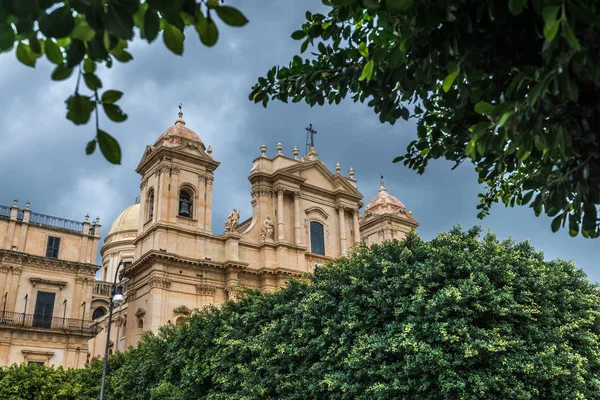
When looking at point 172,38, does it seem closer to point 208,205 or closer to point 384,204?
point 208,205

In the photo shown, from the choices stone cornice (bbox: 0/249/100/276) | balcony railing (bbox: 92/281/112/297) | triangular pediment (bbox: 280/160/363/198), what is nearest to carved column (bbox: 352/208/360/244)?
triangular pediment (bbox: 280/160/363/198)

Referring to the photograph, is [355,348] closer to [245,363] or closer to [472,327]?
[472,327]

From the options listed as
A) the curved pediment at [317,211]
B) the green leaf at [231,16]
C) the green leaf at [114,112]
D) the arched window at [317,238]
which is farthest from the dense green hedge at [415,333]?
the curved pediment at [317,211]

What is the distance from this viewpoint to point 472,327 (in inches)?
520

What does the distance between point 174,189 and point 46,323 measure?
1083cm

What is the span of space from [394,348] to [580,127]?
32.3 feet

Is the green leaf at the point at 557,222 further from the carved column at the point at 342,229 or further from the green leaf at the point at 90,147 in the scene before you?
the carved column at the point at 342,229

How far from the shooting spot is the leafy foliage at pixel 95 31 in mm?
2891

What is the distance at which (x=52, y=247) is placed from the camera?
33938mm

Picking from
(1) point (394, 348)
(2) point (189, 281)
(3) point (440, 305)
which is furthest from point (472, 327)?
(2) point (189, 281)

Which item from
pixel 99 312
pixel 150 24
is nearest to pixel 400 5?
pixel 150 24

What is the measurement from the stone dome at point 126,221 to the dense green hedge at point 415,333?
41.0 metres

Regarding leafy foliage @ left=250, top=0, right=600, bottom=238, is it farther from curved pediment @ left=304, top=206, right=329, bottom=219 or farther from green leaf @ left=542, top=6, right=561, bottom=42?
curved pediment @ left=304, top=206, right=329, bottom=219

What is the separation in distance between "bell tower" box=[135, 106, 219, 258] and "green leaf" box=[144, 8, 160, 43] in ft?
88.7
